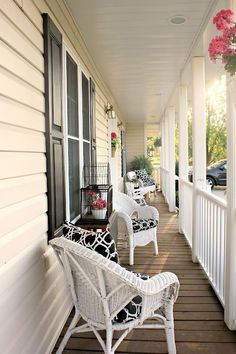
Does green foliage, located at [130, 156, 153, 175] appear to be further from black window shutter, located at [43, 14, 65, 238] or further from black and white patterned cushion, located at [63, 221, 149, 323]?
black and white patterned cushion, located at [63, 221, 149, 323]

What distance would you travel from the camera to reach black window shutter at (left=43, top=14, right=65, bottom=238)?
90.5 inches

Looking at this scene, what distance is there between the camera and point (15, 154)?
175 centimetres

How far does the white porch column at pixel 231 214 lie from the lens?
2.41 metres

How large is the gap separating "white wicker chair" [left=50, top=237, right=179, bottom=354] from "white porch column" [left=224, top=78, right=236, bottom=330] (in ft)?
1.93

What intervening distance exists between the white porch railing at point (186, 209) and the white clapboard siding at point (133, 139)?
26.4 feet

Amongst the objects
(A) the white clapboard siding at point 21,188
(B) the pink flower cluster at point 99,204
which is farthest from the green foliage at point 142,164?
(A) the white clapboard siding at point 21,188

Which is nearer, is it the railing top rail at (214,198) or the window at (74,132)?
the railing top rail at (214,198)

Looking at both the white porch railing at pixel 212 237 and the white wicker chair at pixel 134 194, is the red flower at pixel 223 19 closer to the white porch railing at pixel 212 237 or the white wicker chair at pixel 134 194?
the white porch railing at pixel 212 237

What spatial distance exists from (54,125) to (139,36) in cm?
179

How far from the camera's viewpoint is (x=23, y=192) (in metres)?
1.86

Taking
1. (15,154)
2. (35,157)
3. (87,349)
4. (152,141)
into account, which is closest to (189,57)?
(35,157)

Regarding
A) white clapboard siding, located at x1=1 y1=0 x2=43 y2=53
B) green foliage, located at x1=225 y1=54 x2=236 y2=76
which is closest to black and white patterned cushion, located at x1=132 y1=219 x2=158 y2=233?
white clapboard siding, located at x1=1 y1=0 x2=43 y2=53

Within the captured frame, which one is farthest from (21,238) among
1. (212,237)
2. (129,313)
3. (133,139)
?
(133,139)

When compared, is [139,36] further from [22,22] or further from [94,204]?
[22,22]
